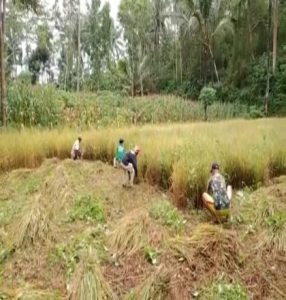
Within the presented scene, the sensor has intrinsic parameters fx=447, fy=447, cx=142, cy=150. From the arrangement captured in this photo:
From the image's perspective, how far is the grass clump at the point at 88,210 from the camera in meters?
4.66

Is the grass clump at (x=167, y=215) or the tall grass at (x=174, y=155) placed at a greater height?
the tall grass at (x=174, y=155)

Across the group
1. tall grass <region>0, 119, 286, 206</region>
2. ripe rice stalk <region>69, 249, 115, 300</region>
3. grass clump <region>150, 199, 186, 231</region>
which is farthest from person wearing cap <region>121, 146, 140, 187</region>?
ripe rice stalk <region>69, 249, 115, 300</region>

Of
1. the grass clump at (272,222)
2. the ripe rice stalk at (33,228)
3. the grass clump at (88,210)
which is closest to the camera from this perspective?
the grass clump at (272,222)

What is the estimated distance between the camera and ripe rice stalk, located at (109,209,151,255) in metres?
3.87

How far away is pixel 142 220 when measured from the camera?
4.21 meters

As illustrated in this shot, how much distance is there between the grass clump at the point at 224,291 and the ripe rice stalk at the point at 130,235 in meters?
0.74

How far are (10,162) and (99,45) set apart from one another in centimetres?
2310

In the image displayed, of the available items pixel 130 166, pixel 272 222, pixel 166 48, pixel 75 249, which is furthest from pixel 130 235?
pixel 166 48

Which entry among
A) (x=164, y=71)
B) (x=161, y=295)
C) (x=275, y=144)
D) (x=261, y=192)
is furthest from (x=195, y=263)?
(x=164, y=71)

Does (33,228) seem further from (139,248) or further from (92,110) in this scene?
(92,110)

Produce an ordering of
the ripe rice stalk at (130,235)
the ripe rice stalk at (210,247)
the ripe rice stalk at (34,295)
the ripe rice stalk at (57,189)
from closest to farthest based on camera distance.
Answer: the ripe rice stalk at (34,295) < the ripe rice stalk at (210,247) < the ripe rice stalk at (130,235) < the ripe rice stalk at (57,189)

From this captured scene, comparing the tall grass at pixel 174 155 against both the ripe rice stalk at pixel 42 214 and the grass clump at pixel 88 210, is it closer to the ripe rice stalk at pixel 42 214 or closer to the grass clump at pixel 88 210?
the grass clump at pixel 88 210

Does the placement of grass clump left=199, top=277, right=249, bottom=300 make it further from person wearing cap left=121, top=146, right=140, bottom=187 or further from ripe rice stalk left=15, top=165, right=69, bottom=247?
person wearing cap left=121, top=146, right=140, bottom=187

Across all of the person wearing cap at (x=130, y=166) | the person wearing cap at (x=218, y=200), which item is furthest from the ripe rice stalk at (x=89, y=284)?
the person wearing cap at (x=130, y=166)
